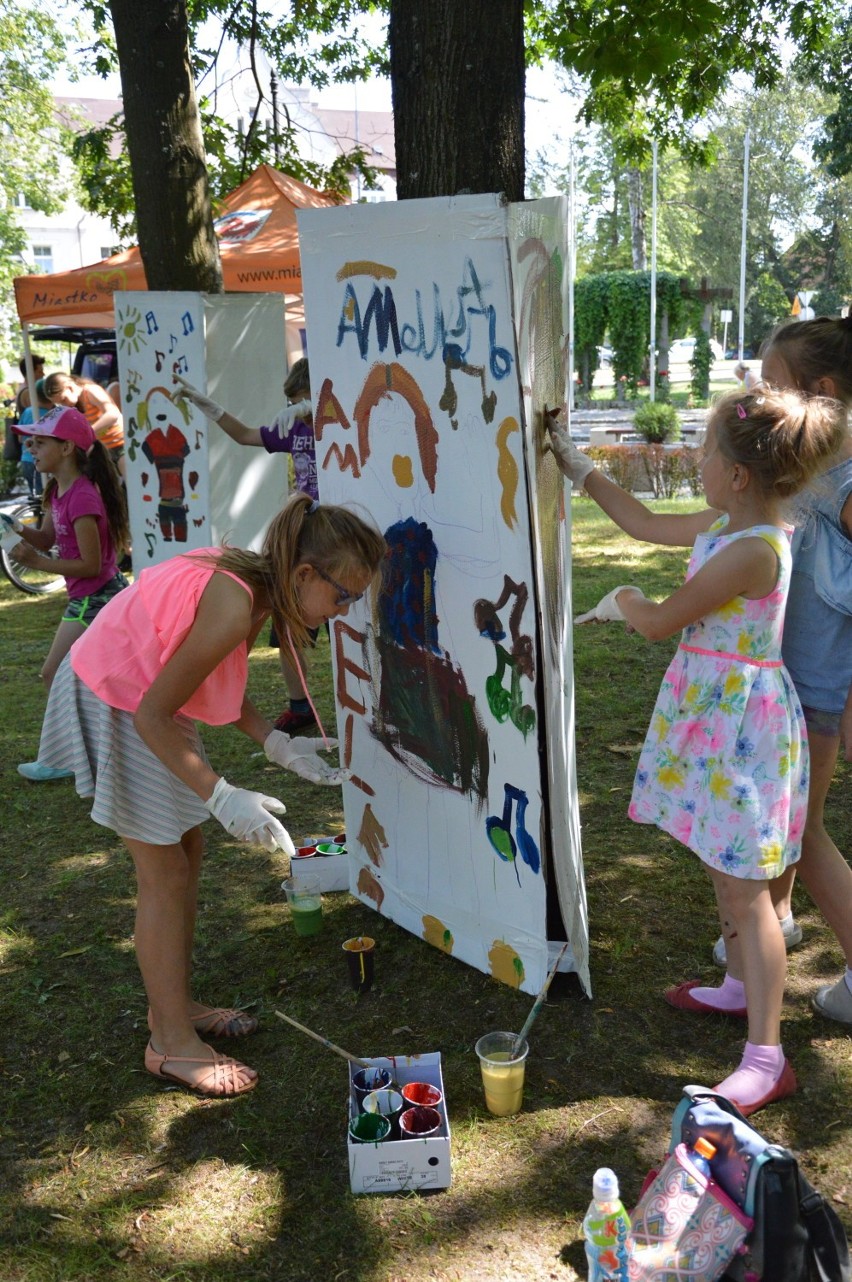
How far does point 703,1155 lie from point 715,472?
4.32 feet

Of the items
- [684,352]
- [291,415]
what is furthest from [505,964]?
[684,352]

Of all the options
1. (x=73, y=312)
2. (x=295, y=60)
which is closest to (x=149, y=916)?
(x=73, y=312)

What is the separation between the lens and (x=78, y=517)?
14.2 ft

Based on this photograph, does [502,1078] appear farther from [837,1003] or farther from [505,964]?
[837,1003]

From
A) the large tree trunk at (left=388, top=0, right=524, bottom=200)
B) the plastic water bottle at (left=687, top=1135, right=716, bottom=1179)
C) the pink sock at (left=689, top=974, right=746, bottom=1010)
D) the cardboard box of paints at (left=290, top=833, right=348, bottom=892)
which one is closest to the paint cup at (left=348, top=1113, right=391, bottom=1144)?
the plastic water bottle at (left=687, top=1135, right=716, bottom=1179)

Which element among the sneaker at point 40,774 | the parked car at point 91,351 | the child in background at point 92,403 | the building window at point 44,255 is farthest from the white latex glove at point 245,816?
the building window at point 44,255

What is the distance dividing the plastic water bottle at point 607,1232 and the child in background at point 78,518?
3037 millimetres

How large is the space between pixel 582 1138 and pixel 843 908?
808 mm

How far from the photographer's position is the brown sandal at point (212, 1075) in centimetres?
257

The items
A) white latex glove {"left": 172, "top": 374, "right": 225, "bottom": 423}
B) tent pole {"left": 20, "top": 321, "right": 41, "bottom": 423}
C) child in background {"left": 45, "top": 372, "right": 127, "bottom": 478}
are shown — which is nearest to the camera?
white latex glove {"left": 172, "top": 374, "right": 225, "bottom": 423}

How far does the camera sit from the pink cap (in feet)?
14.1

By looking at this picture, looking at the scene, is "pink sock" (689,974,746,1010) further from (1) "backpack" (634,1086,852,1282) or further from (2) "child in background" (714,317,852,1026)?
(1) "backpack" (634,1086,852,1282)

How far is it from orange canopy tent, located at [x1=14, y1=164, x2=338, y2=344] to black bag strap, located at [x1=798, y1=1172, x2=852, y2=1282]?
7.87 meters

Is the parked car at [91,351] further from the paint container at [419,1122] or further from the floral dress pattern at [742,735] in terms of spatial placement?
the paint container at [419,1122]
